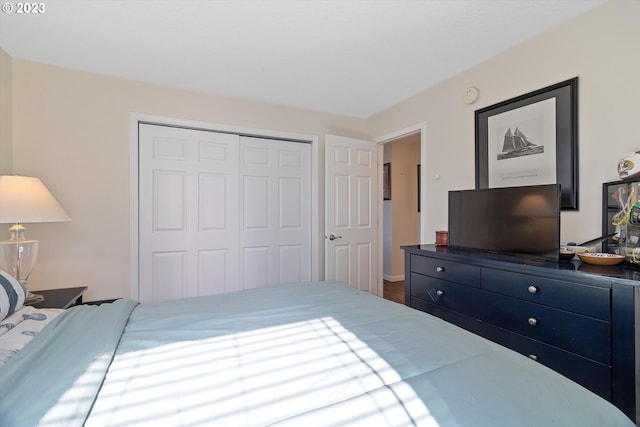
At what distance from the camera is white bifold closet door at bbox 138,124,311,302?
9.24 feet

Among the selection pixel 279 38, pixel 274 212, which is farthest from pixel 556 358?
pixel 274 212

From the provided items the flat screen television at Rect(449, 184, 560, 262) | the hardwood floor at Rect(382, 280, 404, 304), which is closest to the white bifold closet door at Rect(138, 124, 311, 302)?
the hardwood floor at Rect(382, 280, 404, 304)

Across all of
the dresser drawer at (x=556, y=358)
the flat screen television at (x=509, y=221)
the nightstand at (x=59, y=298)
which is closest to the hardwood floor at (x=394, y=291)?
the flat screen television at (x=509, y=221)

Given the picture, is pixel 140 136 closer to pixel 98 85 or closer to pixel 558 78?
pixel 98 85

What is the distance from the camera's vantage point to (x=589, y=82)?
179 cm

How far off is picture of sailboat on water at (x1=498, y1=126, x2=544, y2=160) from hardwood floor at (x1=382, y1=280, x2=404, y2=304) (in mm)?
2247

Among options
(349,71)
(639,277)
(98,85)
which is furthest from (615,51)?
(98,85)

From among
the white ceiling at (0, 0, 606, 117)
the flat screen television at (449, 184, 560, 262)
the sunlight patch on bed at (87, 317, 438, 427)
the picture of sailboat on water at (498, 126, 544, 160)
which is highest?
the white ceiling at (0, 0, 606, 117)

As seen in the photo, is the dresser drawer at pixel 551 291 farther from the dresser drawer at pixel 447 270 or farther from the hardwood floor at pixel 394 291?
the hardwood floor at pixel 394 291

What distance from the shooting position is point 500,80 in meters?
2.27

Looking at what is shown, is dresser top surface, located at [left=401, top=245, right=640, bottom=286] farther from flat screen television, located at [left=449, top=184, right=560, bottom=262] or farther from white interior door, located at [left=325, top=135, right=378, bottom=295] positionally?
white interior door, located at [left=325, top=135, right=378, bottom=295]

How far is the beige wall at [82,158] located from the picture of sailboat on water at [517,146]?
301cm

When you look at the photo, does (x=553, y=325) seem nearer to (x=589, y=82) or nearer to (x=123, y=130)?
(x=589, y=82)

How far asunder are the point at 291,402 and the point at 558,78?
2.51 metres
